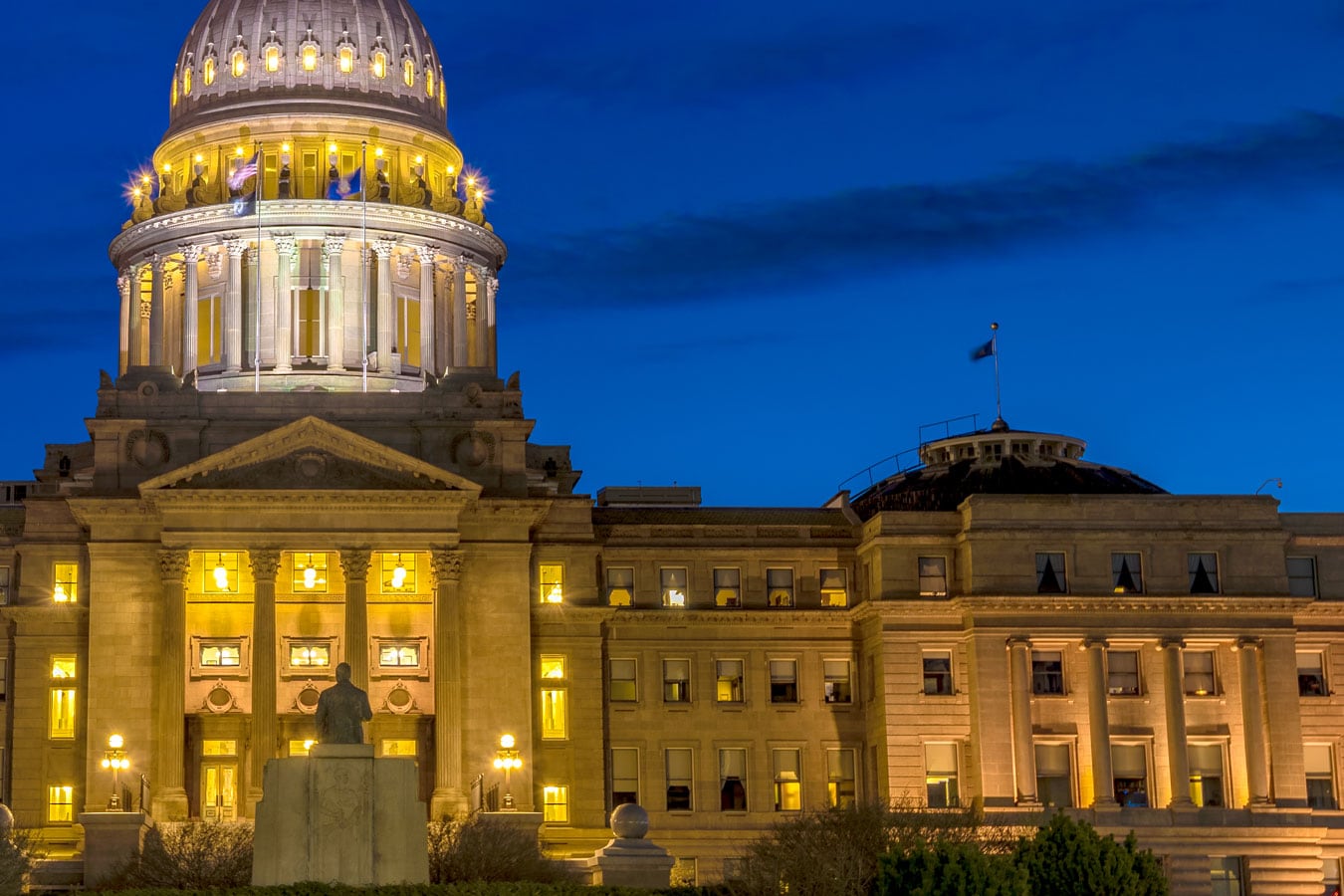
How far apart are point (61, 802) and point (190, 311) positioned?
26078 mm

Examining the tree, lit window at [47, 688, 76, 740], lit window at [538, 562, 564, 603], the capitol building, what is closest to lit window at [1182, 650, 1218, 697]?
the capitol building

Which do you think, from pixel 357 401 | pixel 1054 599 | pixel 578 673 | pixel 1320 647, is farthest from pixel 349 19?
pixel 1320 647

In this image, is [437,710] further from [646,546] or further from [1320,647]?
[1320,647]

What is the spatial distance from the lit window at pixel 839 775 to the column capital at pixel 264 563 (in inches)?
969

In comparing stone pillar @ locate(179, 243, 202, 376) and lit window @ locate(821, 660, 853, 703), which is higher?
stone pillar @ locate(179, 243, 202, 376)

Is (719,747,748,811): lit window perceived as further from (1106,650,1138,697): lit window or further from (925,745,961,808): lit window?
(1106,650,1138,697): lit window

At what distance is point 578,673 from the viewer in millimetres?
99375

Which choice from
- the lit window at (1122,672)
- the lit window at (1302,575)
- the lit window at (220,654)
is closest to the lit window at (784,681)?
the lit window at (1122,672)

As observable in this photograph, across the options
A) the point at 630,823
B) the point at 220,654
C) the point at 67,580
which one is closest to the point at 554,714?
the point at 220,654

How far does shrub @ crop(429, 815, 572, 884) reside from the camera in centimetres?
7294

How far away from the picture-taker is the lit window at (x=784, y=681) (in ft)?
341

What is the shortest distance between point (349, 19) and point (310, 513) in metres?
33.5

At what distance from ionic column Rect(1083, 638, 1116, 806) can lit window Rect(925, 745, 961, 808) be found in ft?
17.8

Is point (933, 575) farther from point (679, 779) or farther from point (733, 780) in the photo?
point (679, 779)
